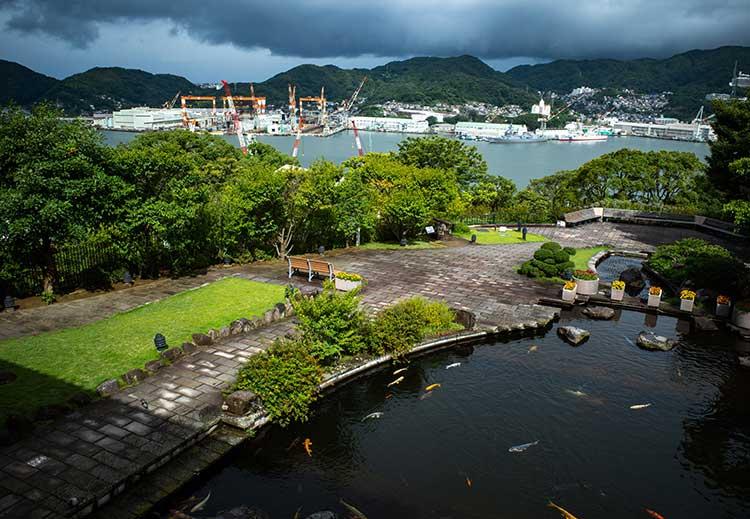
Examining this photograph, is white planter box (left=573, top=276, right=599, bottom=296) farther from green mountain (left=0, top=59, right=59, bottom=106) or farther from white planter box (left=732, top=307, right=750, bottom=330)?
green mountain (left=0, top=59, right=59, bottom=106)

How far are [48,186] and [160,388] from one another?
6965 mm

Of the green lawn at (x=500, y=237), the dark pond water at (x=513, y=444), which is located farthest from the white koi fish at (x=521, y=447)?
the green lawn at (x=500, y=237)

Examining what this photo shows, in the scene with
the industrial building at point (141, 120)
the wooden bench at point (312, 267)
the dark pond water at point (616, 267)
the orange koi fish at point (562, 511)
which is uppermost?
the industrial building at point (141, 120)

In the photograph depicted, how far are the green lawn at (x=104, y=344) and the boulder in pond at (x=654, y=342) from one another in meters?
11.0

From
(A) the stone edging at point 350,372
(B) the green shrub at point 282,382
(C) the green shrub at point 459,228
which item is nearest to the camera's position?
(A) the stone edging at point 350,372

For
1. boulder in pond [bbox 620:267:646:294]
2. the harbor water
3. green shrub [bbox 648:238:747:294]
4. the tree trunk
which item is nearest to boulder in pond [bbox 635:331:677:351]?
green shrub [bbox 648:238:747:294]

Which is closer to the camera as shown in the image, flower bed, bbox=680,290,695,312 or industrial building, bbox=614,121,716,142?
flower bed, bbox=680,290,695,312

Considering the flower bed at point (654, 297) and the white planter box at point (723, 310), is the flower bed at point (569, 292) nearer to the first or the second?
the flower bed at point (654, 297)

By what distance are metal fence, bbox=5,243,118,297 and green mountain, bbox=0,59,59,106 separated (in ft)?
650

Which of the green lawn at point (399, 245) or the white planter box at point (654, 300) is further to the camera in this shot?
the green lawn at point (399, 245)

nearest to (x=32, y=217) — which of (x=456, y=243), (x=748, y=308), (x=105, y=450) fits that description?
(x=105, y=450)

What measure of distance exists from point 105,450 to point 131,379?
233 centimetres

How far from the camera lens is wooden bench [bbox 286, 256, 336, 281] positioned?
59.9 feet

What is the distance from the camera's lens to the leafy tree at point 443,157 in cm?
3988
